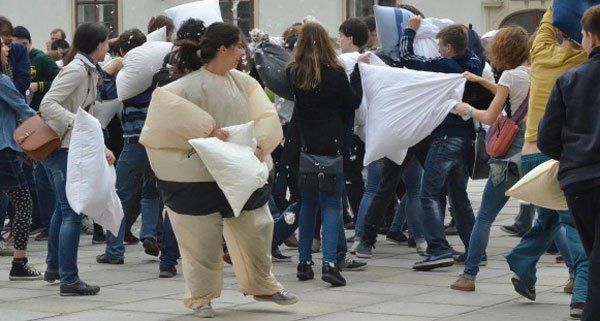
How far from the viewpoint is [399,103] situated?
32.5ft

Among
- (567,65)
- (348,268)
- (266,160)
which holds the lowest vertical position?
(348,268)

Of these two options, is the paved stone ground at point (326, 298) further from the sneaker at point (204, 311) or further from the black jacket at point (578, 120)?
the black jacket at point (578, 120)

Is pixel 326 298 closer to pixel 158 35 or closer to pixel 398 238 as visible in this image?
pixel 398 238

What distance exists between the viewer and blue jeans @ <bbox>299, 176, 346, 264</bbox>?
9.16m

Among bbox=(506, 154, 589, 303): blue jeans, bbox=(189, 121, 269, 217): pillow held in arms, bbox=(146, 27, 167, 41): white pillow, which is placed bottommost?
bbox=(506, 154, 589, 303): blue jeans

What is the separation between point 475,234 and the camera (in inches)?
347

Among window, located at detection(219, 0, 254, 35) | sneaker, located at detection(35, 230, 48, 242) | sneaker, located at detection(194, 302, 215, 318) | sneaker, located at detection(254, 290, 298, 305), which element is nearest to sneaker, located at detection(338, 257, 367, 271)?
sneaker, located at detection(254, 290, 298, 305)

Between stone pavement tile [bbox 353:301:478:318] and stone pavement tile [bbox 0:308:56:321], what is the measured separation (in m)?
1.81

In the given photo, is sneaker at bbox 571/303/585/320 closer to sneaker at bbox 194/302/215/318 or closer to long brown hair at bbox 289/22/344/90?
sneaker at bbox 194/302/215/318

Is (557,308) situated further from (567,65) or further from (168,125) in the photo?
(168,125)

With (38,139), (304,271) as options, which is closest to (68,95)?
(38,139)

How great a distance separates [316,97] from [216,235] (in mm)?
1551

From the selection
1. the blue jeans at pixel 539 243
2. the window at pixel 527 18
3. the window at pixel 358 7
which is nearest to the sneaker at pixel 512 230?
the blue jeans at pixel 539 243

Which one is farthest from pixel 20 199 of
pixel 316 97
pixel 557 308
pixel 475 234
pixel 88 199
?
pixel 557 308
